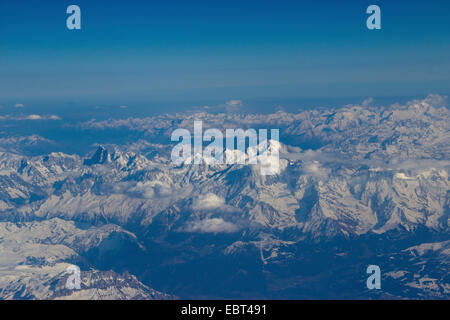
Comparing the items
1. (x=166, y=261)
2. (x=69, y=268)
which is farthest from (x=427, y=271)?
(x=69, y=268)

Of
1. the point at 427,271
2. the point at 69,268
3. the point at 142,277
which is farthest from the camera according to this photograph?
the point at 142,277
